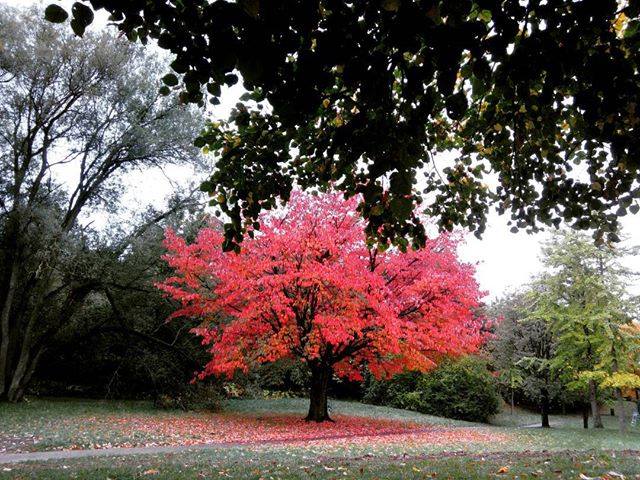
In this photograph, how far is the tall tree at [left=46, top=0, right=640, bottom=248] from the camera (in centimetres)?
267

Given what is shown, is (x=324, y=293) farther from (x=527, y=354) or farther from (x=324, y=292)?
(x=527, y=354)

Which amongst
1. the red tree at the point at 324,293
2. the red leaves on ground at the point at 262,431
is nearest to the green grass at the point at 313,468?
the red leaves on ground at the point at 262,431

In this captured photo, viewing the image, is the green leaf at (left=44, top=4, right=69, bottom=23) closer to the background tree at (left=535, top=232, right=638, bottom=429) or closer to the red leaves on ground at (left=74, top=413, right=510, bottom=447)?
the red leaves on ground at (left=74, top=413, right=510, bottom=447)

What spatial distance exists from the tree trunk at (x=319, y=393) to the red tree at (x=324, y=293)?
156mm

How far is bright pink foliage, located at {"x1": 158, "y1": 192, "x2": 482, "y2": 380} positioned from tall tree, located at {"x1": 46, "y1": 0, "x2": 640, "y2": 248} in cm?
743

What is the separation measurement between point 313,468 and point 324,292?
719 cm

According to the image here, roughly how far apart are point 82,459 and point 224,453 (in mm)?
2274

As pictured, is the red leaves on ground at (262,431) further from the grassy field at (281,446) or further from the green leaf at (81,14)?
the green leaf at (81,14)

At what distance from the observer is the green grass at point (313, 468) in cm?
609

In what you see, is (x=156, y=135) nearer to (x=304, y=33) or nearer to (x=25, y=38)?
(x=25, y=38)

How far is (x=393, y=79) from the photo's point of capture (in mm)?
3449

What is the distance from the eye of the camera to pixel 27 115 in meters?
17.2

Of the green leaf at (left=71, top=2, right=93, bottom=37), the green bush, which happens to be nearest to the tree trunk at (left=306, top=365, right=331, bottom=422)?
the green bush

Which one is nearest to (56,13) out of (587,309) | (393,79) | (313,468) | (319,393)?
(393,79)
